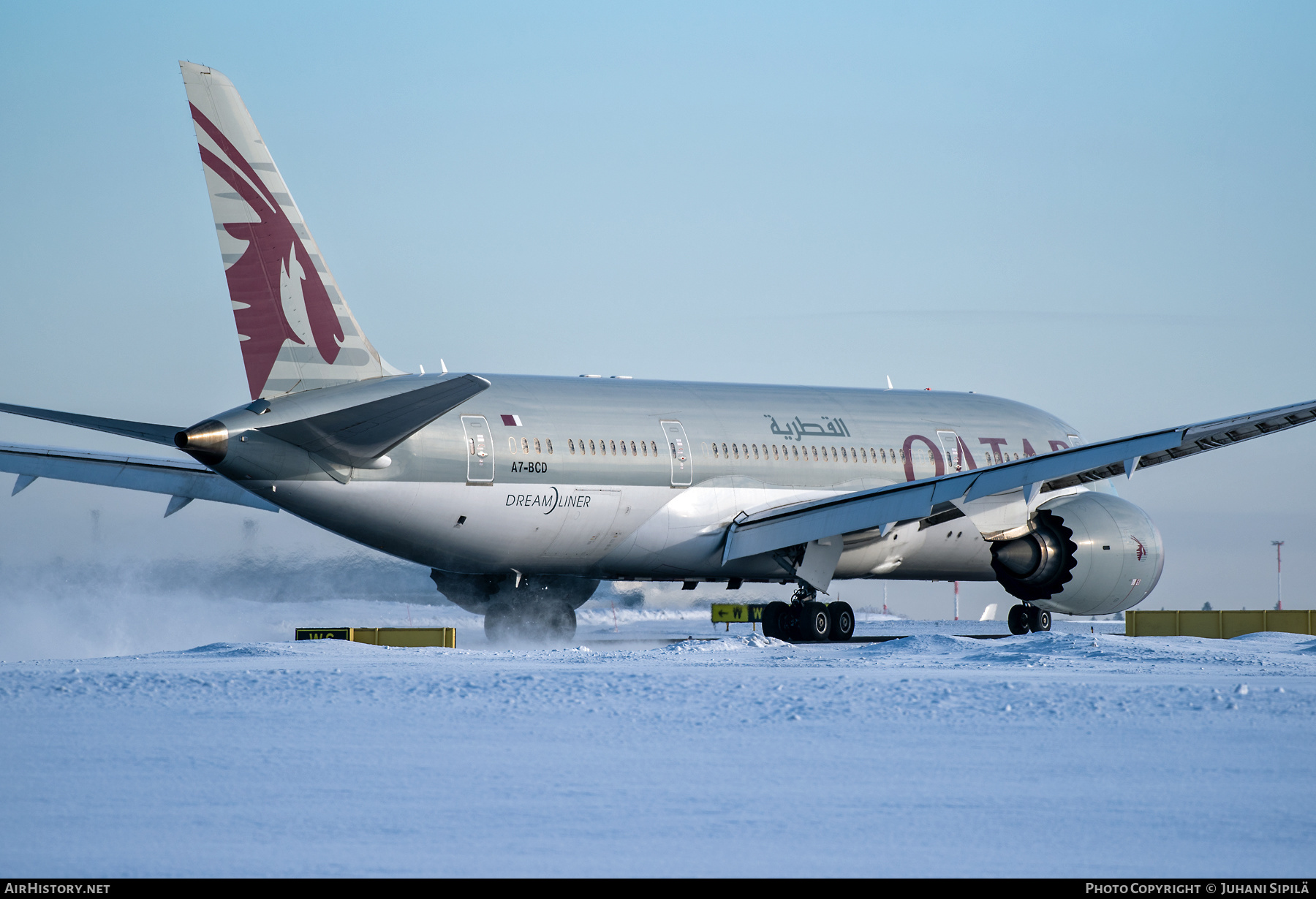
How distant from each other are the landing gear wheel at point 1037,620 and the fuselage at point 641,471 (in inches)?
44.1

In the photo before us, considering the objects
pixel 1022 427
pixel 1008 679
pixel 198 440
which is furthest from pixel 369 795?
pixel 1022 427

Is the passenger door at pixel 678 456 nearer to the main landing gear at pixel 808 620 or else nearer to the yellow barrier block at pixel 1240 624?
the main landing gear at pixel 808 620

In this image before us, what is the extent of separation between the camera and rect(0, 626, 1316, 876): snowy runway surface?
691cm

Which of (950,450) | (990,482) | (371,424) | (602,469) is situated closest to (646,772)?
(371,424)

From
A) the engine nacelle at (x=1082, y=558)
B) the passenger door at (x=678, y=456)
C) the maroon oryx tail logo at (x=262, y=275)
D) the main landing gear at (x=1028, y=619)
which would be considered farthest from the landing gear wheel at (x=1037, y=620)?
the maroon oryx tail logo at (x=262, y=275)

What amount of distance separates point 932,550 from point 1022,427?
3.47 meters

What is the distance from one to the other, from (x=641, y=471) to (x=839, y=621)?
4.07 metres

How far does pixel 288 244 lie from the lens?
19.1 meters

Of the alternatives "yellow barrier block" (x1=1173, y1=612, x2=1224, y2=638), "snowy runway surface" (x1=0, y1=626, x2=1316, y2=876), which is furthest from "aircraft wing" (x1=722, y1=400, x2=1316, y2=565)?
"yellow barrier block" (x1=1173, y1=612, x2=1224, y2=638)

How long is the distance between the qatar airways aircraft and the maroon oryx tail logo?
0.03 metres

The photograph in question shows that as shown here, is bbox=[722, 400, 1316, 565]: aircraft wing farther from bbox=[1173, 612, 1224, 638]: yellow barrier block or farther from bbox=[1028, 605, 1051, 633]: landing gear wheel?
bbox=[1173, 612, 1224, 638]: yellow barrier block

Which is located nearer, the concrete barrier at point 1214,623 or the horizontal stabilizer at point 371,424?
the horizontal stabilizer at point 371,424

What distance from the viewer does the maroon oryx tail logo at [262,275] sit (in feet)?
61.8

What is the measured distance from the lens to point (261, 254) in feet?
62.1
